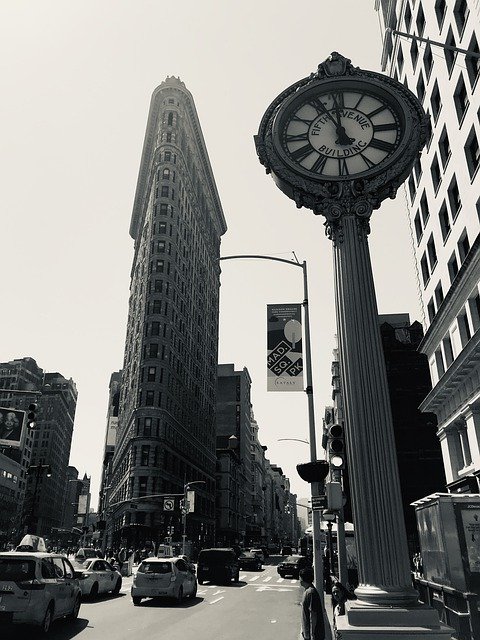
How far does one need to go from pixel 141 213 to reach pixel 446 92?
301ft

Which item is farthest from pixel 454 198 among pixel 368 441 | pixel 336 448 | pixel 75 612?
pixel 75 612

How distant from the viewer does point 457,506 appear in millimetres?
13688

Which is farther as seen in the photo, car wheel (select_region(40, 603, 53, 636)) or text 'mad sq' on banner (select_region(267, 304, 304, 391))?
text 'mad sq' on banner (select_region(267, 304, 304, 391))

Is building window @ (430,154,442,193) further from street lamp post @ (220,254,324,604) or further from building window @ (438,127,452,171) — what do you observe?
street lamp post @ (220,254,324,604)

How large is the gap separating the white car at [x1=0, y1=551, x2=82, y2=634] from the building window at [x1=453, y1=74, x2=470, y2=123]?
28.0 meters

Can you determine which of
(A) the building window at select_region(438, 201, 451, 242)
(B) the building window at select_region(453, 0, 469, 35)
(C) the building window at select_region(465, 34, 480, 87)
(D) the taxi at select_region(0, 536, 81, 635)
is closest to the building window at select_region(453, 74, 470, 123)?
(C) the building window at select_region(465, 34, 480, 87)

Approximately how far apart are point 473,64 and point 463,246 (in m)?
9.19

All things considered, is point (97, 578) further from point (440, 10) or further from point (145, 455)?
point (145, 455)

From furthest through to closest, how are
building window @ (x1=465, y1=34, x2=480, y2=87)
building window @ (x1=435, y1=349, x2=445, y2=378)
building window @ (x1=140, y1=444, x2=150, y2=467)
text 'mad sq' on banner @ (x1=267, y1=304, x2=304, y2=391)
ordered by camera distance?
building window @ (x1=140, y1=444, x2=150, y2=467) → building window @ (x1=435, y1=349, x2=445, y2=378) → building window @ (x1=465, y1=34, x2=480, y2=87) → text 'mad sq' on banner @ (x1=267, y1=304, x2=304, y2=391)

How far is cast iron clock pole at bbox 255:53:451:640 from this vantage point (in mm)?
6449

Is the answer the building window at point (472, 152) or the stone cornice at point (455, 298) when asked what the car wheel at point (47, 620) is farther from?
the building window at point (472, 152)

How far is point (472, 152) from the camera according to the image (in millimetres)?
27156

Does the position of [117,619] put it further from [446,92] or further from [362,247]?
[446,92]

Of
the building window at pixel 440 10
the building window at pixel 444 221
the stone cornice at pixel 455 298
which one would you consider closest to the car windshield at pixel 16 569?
the stone cornice at pixel 455 298
